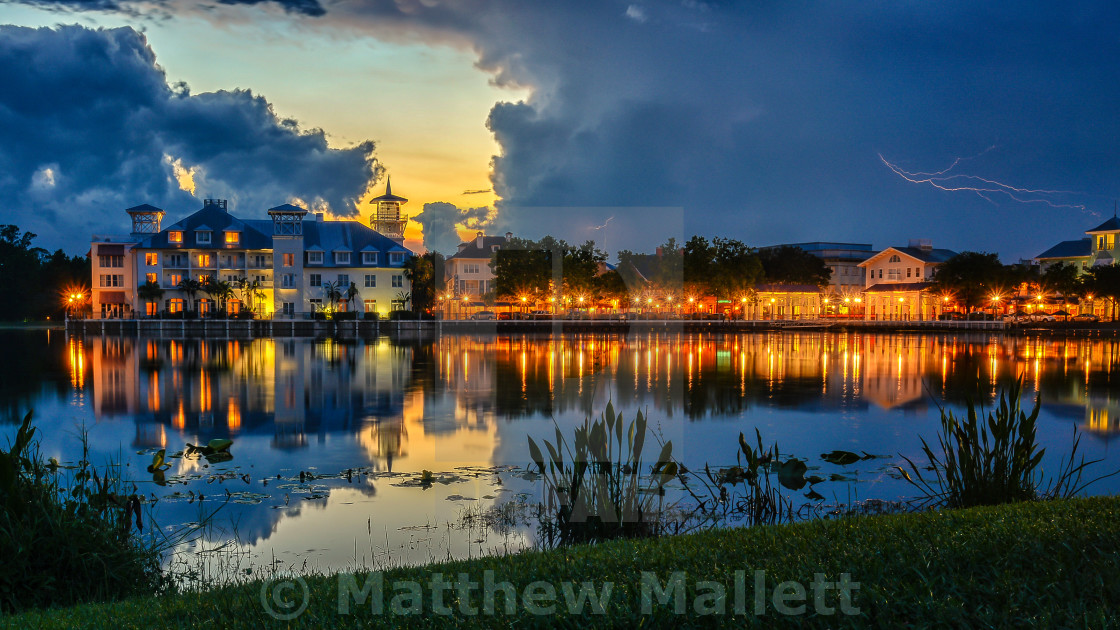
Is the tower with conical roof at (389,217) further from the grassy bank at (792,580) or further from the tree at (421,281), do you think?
the grassy bank at (792,580)

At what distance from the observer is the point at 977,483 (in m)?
7.95

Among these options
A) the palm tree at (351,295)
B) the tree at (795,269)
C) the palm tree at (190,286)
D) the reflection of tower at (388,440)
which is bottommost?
the reflection of tower at (388,440)

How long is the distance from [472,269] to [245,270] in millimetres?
23478

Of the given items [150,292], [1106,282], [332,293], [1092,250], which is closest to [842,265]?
[1092,250]

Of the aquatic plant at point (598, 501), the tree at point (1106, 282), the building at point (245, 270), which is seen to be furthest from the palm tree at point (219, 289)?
the tree at point (1106, 282)

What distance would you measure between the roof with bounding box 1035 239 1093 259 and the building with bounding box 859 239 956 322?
1289 centimetres

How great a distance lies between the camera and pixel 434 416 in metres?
18.5

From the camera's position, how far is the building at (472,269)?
272 ft

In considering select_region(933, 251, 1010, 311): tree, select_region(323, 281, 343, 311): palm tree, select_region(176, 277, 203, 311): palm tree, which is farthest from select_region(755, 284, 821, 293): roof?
select_region(176, 277, 203, 311): palm tree

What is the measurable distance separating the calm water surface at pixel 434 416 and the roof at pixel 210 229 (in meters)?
31.4

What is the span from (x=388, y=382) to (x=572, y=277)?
1811 inches

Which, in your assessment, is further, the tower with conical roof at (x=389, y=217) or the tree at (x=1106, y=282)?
the tower with conical roof at (x=389, y=217)

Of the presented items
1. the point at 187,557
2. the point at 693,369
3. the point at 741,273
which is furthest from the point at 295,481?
the point at 741,273

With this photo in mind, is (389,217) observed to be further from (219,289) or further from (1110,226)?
(1110,226)
